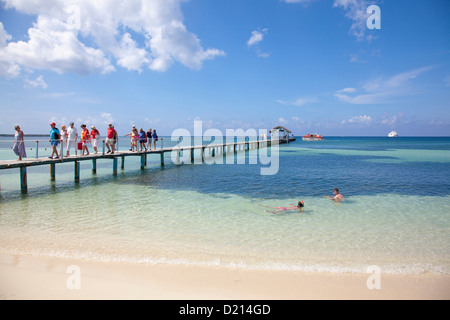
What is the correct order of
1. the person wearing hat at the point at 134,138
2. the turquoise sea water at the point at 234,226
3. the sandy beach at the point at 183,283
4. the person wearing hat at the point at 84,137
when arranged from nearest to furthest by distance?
1. the sandy beach at the point at 183,283
2. the turquoise sea water at the point at 234,226
3. the person wearing hat at the point at 84,137
4. the person wearing hat at the point at 134,138

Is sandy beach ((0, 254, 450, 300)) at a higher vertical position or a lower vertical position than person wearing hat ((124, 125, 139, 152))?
lower

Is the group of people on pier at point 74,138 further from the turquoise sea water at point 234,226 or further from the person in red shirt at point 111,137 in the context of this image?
the turquoise sea water at point 234,226

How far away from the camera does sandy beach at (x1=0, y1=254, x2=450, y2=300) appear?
4000mm

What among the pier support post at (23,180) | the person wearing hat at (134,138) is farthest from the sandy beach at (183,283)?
the person wearing hat at (134,138)

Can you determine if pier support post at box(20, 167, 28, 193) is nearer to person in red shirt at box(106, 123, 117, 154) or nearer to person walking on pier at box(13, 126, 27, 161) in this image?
person walking on pier at box(13, 126, 27, 161)

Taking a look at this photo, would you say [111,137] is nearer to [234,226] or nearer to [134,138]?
[134,138]

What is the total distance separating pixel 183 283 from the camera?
14.4 ft

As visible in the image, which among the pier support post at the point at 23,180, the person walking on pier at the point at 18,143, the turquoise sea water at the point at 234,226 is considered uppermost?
the person walking on pier at the point at 18,143

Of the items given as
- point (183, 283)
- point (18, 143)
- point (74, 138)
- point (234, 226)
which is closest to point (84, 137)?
point (74, 138)

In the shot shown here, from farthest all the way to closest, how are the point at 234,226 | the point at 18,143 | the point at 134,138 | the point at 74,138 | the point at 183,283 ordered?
the point at 134,138, the point at 74,138, the point at 18,143, the point at 234,226, the point at 183,283

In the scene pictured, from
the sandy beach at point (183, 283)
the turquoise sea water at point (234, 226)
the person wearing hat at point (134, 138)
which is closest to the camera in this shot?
the sandy beach at point (183, 283)

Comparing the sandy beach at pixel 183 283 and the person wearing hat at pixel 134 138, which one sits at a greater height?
the person wearing hat at pixel 134 138

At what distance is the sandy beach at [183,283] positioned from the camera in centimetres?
400

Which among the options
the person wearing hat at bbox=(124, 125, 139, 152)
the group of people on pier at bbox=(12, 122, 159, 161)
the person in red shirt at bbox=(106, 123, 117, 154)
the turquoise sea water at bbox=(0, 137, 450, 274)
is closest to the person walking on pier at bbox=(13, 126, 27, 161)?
the group of people on pier at bbox=(12, 122, 159, 161)
